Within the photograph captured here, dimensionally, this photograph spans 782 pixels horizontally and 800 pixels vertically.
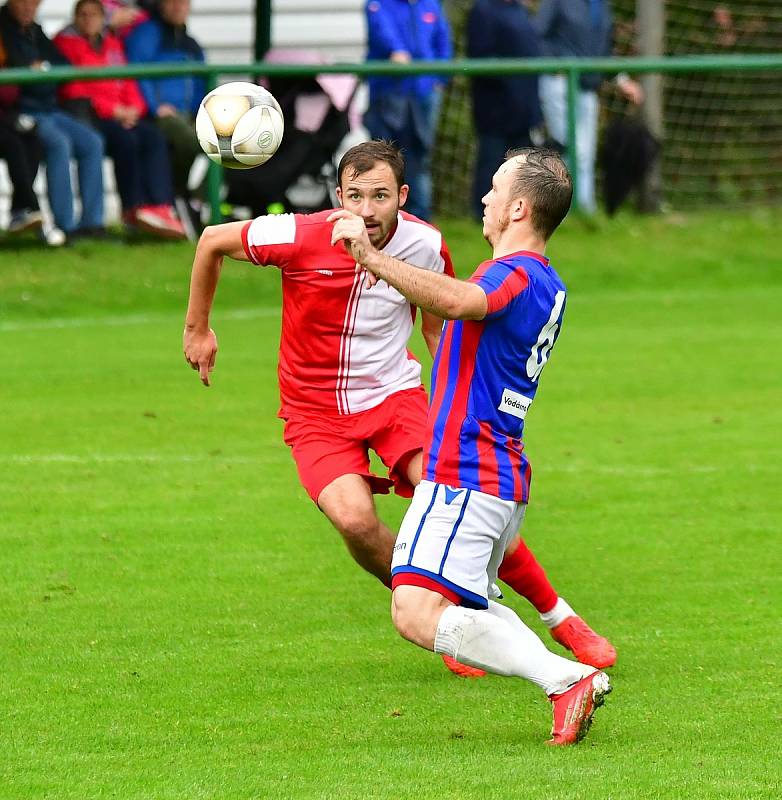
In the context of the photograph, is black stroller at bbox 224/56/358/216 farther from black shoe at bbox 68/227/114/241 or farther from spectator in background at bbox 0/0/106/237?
spectator in background at bbox 0/0/106/237

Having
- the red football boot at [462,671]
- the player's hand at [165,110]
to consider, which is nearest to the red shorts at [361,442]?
the red football boot at [462,671]

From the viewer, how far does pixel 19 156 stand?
14.8 m

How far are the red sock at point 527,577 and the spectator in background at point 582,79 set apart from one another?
35.7 feet

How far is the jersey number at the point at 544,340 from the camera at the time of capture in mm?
5316

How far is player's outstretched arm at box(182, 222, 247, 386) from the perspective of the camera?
21.0ft

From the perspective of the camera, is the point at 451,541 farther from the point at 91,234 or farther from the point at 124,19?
the point at 124,19

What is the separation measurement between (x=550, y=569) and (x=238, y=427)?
360 cm

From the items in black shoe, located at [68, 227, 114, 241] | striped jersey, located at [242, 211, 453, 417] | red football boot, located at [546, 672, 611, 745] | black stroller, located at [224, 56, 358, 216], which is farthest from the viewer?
black stroller, located at [224, 56, 358, 216]

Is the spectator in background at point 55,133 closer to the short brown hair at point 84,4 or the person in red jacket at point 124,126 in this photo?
the person in red jacket at point 124,126

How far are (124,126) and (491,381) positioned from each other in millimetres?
10523

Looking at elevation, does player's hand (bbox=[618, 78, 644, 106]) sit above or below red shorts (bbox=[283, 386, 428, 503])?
below

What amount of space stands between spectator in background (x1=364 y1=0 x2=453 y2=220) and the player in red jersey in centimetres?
962

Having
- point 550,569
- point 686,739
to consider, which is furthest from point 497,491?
point 550,569

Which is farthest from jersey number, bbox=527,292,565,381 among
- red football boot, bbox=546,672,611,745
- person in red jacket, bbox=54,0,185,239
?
person in red jacket, bbox=54,0,185,239
